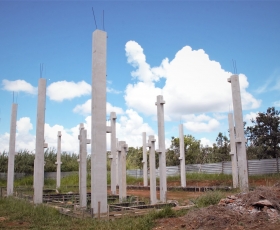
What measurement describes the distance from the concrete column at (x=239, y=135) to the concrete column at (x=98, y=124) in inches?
269

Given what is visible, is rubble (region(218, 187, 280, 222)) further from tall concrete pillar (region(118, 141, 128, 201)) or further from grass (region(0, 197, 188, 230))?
tall concrete pillar (region(118, 141, 128, 201))

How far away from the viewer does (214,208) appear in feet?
26.5

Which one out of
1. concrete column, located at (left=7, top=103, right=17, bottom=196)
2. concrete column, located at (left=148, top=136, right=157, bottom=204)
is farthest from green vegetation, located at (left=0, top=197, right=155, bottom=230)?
concrete column, located at (left=7, top=103, right=17, bottom=196)

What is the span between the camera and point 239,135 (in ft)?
45.6

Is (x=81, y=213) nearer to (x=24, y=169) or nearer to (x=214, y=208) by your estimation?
(x=214, y=208)

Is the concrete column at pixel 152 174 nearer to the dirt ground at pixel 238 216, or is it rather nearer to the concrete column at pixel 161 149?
the concrete column at pixel 161 149

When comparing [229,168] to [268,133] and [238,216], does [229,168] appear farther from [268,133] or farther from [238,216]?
[238,216]

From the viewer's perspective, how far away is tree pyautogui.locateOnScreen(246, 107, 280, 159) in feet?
70.0

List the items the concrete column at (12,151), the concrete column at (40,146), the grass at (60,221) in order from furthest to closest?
the concrete column at (12,151), the concrete column at (40,146), the grass at (60,221)

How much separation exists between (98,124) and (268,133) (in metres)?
16.0

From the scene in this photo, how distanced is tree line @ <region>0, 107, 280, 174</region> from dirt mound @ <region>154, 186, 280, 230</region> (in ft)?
45.6

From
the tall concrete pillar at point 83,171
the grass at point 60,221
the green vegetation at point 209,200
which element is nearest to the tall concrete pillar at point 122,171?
the tall concrete pillar at point 83,171

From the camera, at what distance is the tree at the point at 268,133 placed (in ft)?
70.0

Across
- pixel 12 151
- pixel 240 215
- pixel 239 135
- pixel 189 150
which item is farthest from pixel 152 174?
pixel 189 150
